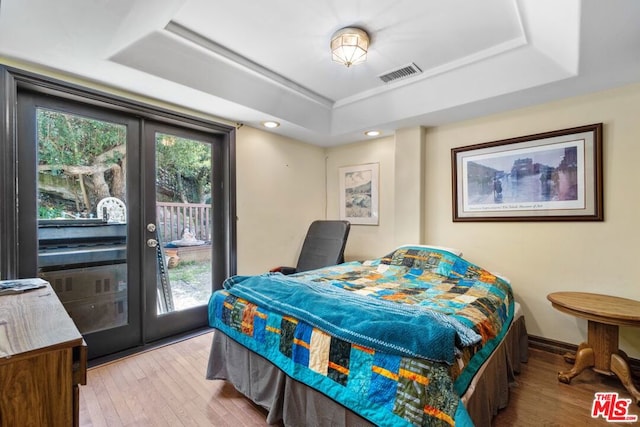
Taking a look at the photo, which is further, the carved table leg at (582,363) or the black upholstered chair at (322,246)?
the black upholstered chair at (322,246)

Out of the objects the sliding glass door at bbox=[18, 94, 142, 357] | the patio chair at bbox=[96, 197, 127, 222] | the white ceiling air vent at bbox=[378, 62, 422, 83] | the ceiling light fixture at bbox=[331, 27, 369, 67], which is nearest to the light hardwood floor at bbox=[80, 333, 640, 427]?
the sliding glass door at bbox=[18, 94, 142, 357]

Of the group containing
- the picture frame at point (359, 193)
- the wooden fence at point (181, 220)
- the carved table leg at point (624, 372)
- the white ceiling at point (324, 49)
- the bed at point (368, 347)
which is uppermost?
the white ceiling at point (324, 49)

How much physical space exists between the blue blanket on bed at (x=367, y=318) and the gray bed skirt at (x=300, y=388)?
0.94 feet

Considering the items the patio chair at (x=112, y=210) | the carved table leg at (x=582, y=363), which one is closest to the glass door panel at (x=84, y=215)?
the patio chair at (x=112, y=210)

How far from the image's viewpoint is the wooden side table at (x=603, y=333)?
185 cm

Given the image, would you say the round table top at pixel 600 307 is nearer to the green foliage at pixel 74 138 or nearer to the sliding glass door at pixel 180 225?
the sliding glass door at pixel 180 225

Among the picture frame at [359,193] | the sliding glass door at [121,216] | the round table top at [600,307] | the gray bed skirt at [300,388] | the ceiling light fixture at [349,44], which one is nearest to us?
the gray bed skirt at [300,388]

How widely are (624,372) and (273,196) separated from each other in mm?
3327

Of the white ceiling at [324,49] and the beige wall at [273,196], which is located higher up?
the white ceiling at [324,49]

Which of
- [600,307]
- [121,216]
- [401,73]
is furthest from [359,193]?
[121,216]

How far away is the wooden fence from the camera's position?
2758 millimetres

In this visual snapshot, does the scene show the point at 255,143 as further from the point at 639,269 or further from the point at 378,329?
the point at 639,269

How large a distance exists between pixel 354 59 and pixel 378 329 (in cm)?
187

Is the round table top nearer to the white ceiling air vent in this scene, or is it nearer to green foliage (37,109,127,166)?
the white ceiling air vent
